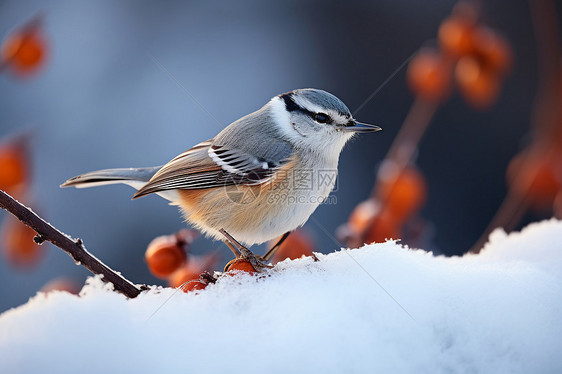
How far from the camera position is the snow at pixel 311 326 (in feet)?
1.59

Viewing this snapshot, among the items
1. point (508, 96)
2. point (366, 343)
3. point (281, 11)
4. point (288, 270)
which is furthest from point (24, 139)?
point (508, 96)

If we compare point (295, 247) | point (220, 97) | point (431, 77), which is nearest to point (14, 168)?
point (295, 247)

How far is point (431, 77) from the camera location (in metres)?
0.86

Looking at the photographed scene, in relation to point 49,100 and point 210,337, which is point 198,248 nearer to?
point 49,100

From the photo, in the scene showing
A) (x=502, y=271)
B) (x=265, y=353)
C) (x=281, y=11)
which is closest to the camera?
(x=265, y=353)

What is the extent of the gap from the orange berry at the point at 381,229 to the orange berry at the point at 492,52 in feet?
1.10

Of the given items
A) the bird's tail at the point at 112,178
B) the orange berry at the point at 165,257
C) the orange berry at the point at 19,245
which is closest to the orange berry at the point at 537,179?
the orange berry at the point at 165,257

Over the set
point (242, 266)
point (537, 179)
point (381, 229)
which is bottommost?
point (242, 266)

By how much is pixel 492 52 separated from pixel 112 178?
0.81m

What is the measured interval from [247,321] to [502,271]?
371 mm

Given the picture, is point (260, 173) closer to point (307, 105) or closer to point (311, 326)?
point (307, 105)

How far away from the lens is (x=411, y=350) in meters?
0.51

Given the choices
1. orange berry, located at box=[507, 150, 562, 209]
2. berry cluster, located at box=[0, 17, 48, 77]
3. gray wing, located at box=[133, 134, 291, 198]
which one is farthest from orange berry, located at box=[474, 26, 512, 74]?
berry cluster, located at box=[0, 17, 48, 77]

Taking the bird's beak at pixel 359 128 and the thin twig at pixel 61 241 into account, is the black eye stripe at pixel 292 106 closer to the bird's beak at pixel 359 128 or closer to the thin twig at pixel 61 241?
the bird's beak at pixel 359 128
